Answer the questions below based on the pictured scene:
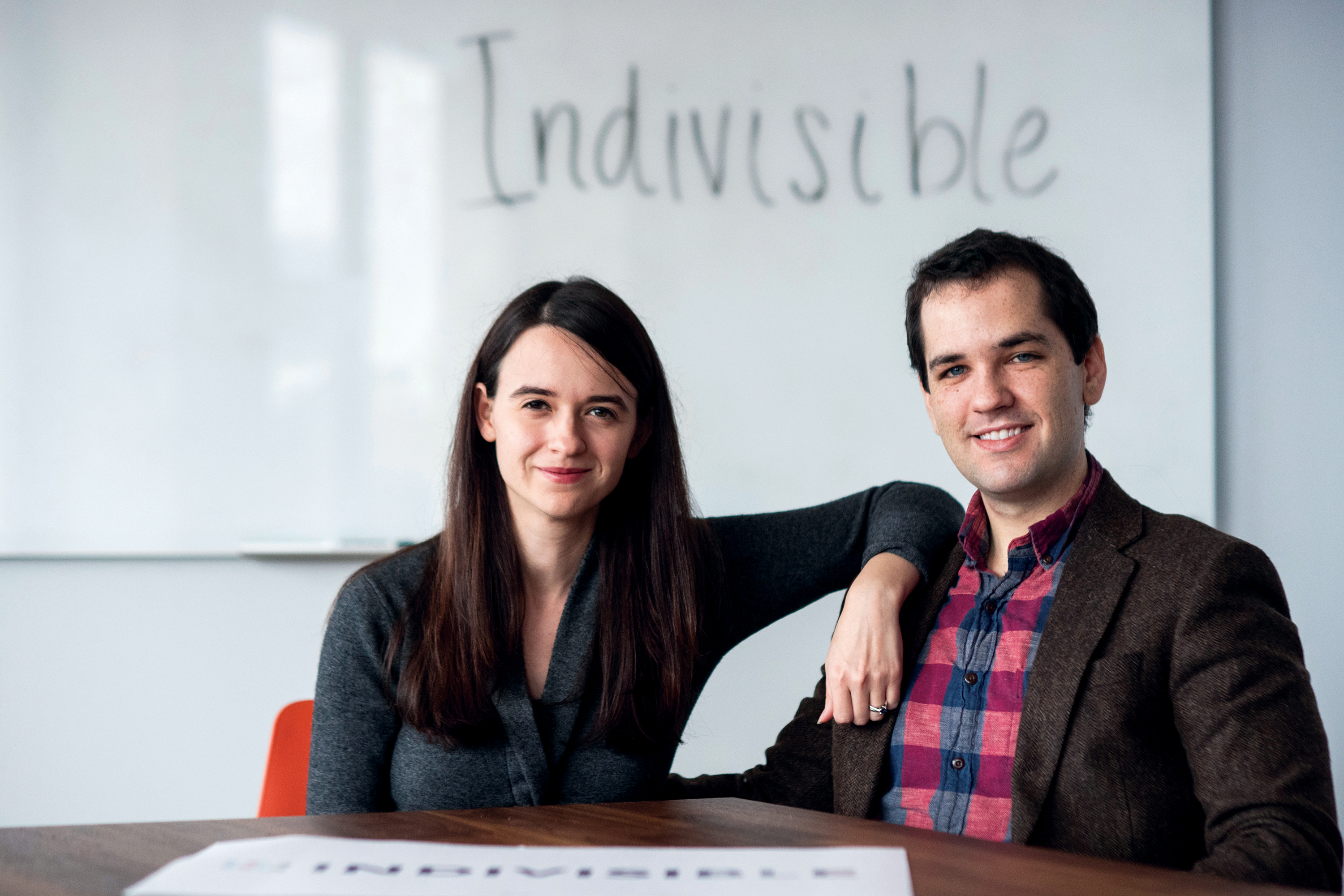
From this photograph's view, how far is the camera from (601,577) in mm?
1396

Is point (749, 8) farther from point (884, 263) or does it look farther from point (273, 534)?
point (273, 534)

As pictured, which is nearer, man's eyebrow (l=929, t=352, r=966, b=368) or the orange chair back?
man's eyebrow (l=929, t=352, r=966, b=368)

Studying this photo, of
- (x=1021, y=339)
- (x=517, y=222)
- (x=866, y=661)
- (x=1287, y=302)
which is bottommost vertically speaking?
(x=866, y=661)

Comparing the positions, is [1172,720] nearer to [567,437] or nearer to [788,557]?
[788,557]

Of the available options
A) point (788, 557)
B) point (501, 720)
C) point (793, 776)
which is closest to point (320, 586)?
point (501, 720)

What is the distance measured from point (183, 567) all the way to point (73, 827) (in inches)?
55.5

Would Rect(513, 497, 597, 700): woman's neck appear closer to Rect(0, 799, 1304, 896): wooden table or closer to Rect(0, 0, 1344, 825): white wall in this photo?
Rect(0, 799, 1304, 896): wooden table

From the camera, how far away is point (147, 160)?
2115mm

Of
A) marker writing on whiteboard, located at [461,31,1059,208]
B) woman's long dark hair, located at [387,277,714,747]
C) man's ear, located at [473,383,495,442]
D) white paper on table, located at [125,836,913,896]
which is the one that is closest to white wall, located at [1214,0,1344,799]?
marker writing on whiteboard, located at [461,31,1059,208]

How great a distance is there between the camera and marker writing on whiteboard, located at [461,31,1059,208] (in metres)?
2.14

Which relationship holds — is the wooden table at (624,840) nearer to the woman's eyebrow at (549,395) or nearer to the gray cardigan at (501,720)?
the gray cardigan at (501,720)

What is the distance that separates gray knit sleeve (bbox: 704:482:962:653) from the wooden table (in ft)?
1.80

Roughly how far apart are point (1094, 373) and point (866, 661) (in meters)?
0.49

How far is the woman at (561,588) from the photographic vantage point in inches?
48.8
